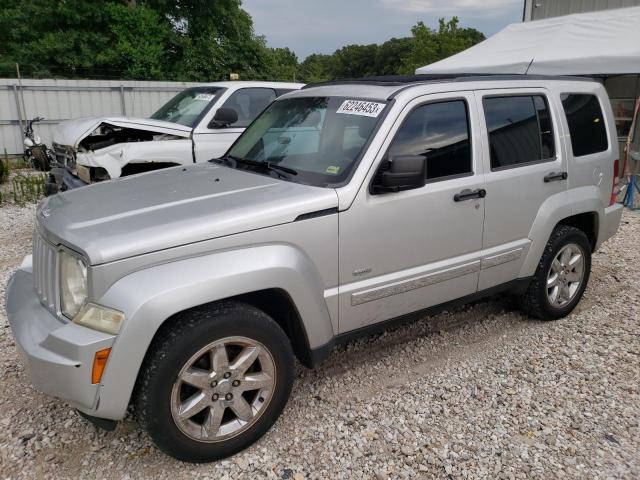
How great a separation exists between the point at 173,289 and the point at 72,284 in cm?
51

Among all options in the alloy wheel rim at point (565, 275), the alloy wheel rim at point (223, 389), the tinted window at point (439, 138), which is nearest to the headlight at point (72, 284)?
the alloy wheel rim at point (223, 389)

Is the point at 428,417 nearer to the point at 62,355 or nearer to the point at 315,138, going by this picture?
the point at 315,138

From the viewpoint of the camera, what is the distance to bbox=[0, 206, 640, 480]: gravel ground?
8.82 feet

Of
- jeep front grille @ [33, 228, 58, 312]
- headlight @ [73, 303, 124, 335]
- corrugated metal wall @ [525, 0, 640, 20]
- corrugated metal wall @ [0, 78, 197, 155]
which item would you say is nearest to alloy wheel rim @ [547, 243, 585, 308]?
headlight @ [73, 303, 124, 335]

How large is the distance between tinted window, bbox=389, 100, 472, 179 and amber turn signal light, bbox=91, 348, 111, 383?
1.86 meters

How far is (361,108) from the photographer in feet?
10.6

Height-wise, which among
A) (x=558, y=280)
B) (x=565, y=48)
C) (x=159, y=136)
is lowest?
(x=558, y=280)

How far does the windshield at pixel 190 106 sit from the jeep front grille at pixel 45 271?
4120mm

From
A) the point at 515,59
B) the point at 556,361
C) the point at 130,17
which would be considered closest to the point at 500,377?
the point at 556,361

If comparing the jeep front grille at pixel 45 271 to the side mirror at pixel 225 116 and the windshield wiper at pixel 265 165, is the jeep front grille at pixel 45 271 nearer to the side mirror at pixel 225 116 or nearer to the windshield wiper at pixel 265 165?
the windshield wiper at pixel 265 165

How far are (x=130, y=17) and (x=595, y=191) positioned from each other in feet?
63.4

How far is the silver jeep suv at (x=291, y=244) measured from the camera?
2.35m

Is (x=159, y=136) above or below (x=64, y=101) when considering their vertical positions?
below

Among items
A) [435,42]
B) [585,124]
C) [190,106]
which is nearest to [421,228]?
[585,124]
